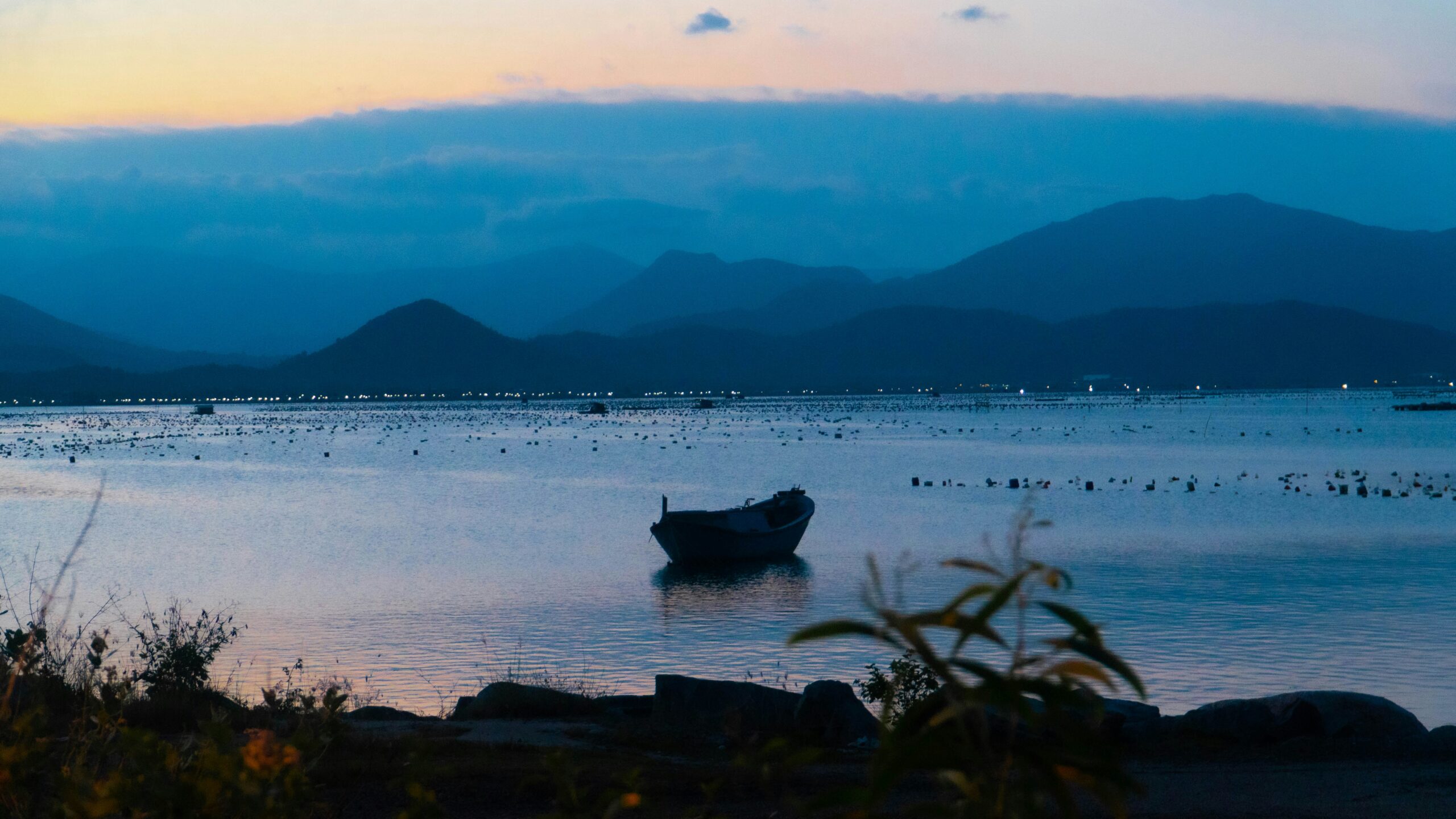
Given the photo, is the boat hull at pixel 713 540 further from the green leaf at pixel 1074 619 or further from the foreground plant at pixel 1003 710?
the green leaf at pixel 1074 619

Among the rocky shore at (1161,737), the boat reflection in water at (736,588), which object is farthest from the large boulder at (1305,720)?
the boat reflection in water at (736,588)

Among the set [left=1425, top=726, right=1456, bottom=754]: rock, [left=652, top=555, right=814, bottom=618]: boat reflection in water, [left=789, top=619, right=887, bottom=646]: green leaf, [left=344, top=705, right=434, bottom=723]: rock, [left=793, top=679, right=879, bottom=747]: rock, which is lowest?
[left=652, top=555, right=814, bottom=618]: boat reflection in water

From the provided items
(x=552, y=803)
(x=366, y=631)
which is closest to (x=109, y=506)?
(x=366, y=631)

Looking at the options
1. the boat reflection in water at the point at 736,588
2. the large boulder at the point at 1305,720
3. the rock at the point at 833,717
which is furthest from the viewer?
the boat reflection in water at the point at 736,588

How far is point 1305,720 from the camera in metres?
10.1

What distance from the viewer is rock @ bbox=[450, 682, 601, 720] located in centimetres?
1192

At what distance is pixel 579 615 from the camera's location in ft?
67.1

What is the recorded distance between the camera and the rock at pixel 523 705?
39.1 ft

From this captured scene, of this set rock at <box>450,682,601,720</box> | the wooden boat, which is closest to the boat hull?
the wooden boat

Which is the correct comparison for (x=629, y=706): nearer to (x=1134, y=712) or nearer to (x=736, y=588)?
(x=1134, y=712)

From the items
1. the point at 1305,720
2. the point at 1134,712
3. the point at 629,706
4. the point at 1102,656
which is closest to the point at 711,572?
the point at 629,706

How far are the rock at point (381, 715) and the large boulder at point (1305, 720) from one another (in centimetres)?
669

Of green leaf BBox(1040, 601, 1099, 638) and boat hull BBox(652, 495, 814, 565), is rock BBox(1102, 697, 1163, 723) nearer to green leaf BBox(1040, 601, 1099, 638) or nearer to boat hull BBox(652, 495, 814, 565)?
green leaf BBox(1040, 601, 1099, 638)

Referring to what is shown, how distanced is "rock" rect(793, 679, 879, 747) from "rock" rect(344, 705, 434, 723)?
136 inches
